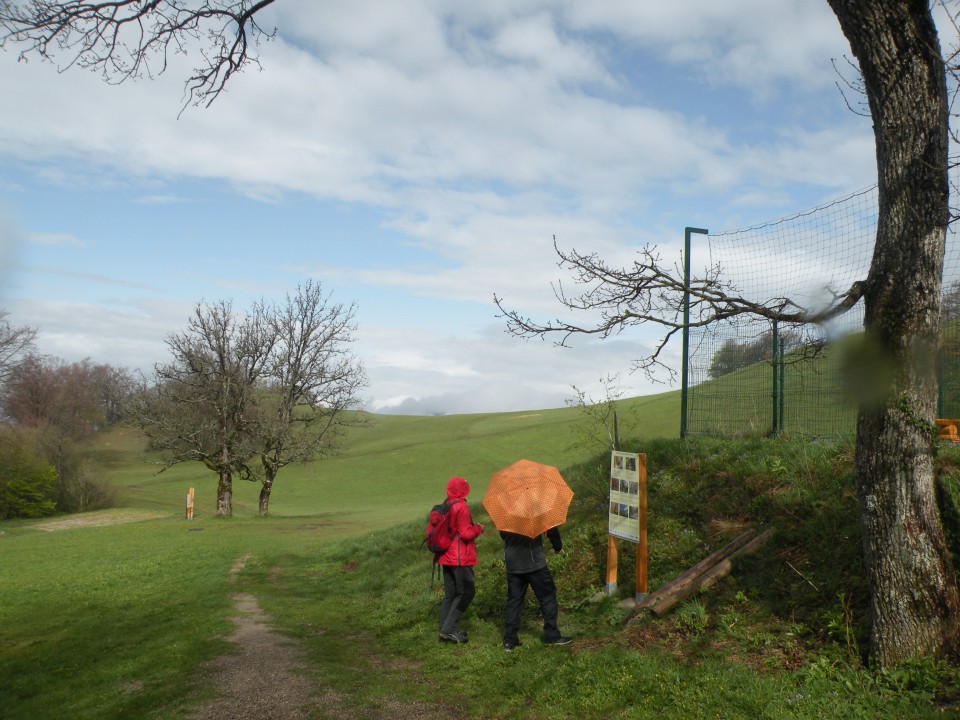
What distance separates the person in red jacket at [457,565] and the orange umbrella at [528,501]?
1.96 feet

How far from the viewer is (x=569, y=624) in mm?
9078

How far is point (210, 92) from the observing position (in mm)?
9945

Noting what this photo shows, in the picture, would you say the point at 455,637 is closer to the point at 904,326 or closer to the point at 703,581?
the point at 703,581

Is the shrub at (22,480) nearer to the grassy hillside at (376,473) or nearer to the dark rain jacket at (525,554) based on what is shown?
the grassy hillside at (376,473)

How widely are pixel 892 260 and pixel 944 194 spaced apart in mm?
670

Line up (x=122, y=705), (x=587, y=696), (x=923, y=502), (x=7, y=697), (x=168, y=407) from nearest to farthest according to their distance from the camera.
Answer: (x=923, y=502) < (x=587, y=696) < (x=122, y=705) < (x=7, y=697) < (x=168, y=407)

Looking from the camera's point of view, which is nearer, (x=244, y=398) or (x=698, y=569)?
(x=698, y=569)

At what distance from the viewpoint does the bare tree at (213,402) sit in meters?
36.2

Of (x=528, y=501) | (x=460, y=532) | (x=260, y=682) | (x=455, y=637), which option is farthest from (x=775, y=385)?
(x=260, y=682)

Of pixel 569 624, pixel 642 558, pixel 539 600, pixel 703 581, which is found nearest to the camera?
pixel 703 581

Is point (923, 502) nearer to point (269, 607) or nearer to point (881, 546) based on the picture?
point (881, 546)

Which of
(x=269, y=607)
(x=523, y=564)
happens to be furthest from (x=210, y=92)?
(x=269, y=607)

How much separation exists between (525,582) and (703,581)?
200cm

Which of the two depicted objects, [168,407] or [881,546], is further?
[168,407]
